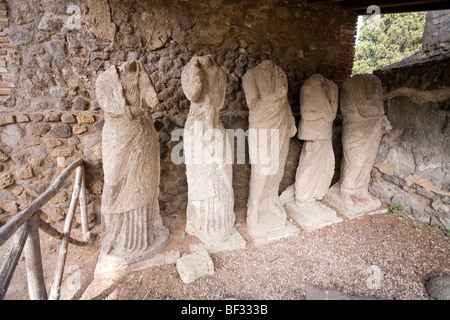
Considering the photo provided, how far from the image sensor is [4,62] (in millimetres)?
2531

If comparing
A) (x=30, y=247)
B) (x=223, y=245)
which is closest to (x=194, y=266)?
(x=223, y=245)

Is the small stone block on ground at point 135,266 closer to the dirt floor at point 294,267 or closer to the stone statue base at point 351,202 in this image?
the dirt floor at point 294,267

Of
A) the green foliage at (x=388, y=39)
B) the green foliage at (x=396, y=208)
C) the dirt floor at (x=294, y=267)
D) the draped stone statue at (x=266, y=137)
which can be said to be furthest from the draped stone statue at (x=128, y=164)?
the green foliage at (x=388, y=39)

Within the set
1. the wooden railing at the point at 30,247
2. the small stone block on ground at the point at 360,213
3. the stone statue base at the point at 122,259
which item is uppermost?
the wooden railing at the point at 30,247

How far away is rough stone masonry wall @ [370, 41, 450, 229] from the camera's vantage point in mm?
3010

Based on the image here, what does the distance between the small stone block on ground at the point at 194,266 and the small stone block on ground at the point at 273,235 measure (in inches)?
25.7

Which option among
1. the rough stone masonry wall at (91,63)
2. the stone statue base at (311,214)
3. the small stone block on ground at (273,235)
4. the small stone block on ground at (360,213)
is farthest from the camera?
the small stone block on ground at (360,213)

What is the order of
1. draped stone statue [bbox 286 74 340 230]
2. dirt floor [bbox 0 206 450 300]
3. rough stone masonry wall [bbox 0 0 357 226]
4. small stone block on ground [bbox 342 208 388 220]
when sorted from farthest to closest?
1. small stone block on ground [bbox 342 208 388 220]
2. draped stone statue [bbox 286 74 340 230]
3. rough stone masonry wall [bbox 0 0 357 226]
4. dirt floor [bbox 0 206 450 300]

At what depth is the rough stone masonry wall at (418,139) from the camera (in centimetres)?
301

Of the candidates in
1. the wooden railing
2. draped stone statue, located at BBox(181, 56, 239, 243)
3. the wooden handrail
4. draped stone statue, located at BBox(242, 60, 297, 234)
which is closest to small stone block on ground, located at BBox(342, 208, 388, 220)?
draped stone statue, located at BBox(242, 60, 297, 234)

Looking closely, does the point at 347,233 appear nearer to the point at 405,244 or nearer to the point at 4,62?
the point at 405,244

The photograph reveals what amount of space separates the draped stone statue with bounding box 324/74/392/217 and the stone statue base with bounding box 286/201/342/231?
345 mm

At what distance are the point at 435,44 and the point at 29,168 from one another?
5.79 meters

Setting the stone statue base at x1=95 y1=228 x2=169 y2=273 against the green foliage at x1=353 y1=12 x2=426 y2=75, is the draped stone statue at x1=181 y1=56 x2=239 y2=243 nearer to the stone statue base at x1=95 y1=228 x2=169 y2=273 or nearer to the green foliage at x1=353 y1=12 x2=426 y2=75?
the stone statue base at x1=95 y1=228 x2=169 y2=273
